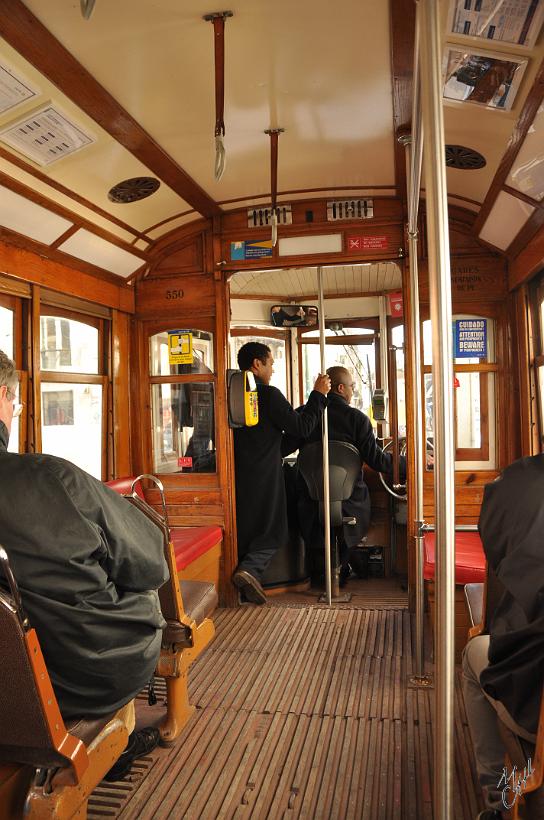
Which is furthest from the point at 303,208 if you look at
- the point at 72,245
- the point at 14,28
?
the point at 14,28

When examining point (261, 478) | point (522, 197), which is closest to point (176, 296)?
point (261, 478)

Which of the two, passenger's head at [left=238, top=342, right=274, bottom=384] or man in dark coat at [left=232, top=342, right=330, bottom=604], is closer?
man in dark coat at [left=232, top=342, right=330, bottom=604]

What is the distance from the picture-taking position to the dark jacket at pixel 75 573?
5.65ft

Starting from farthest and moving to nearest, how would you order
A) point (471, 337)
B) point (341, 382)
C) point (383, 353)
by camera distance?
point (383, 353) < point (341, 382) < point (471, 337)

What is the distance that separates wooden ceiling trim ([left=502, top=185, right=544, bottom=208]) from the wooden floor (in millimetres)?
2404

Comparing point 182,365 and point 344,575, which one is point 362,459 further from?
point 182,365

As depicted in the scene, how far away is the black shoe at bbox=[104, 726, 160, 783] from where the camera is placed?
246 cm

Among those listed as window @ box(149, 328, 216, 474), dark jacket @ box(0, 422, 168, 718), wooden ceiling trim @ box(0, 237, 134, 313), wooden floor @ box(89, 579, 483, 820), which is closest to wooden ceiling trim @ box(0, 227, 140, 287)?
wooden ceiling trim @ box(0, 237, 134, 313)

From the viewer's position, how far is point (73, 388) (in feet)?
13.5

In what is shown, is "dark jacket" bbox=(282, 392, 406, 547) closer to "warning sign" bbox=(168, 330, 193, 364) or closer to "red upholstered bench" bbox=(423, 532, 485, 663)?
"warning sign" bbox=(168, 330, 193, 364)

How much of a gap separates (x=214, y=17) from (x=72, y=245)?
1933mm

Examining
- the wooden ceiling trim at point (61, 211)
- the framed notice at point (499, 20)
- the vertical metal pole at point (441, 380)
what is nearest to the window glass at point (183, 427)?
the wooden ceiling trim at point (61, 211)

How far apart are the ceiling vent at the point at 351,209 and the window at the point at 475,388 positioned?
94 cm

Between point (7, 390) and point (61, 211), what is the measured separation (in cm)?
194
